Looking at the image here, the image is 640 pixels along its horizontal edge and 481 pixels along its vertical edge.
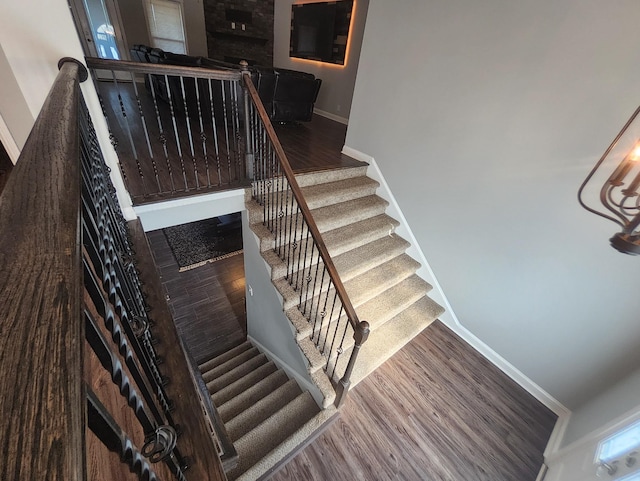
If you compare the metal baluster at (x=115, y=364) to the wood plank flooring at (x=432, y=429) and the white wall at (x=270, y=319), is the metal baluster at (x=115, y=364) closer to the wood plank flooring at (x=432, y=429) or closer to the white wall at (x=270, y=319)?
the wood plank flooring at (x=432, y=429)

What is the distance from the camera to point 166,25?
6.79 meters

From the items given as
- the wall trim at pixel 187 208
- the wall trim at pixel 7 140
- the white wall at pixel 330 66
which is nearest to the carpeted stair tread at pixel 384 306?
the wall trim at pixel 187 208

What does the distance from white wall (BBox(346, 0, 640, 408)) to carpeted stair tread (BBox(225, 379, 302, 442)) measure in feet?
6.12

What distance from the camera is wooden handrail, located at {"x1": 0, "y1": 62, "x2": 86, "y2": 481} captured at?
0.69 feet

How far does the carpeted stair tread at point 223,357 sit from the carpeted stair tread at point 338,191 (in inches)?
87.4

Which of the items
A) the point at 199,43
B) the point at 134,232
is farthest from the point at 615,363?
the point at 199,43

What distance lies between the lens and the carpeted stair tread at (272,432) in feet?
6.31

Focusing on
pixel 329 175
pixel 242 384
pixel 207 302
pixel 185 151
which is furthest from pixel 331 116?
pixel 242 384

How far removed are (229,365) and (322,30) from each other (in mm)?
5888

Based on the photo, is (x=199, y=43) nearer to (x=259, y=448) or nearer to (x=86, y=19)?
(x=86, y=19)

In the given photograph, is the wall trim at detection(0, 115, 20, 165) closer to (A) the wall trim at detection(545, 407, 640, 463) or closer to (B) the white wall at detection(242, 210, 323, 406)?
(B) the white wall at detection(242, 210, 323, 406)

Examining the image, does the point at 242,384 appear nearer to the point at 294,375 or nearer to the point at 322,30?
the point at 294,375

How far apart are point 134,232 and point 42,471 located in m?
2.08

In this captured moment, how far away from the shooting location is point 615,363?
1.91 metres
